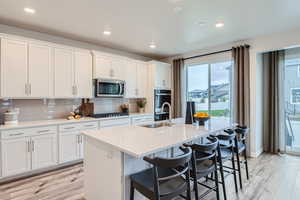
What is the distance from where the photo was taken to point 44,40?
356 cm

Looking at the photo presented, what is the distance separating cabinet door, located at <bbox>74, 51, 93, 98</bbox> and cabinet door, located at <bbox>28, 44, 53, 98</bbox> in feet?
1.77

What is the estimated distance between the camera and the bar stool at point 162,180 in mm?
1424

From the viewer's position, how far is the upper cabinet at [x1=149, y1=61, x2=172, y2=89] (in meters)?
5.12

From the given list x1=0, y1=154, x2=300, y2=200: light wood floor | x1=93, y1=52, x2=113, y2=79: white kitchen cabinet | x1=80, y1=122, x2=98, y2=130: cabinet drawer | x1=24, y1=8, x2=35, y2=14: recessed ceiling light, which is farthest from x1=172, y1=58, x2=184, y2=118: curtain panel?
x1=24, y1=8, x2=35, y2=14: recessed ceiling light

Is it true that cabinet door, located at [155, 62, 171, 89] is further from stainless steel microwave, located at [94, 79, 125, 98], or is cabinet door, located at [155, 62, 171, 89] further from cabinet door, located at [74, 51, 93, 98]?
cabinet door, located at [74, 51, 93, 98]

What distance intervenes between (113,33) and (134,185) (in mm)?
3064

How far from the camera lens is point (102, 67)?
410cm

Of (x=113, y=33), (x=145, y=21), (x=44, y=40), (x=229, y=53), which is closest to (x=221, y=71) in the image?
(x=229, y=53)

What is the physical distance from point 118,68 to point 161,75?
148 centimetres

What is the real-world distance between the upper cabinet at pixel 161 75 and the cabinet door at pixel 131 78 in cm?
59

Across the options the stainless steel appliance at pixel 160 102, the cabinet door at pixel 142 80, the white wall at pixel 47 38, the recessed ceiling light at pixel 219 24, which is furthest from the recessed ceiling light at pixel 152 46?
the recessed ceiling light at pixel 219 24

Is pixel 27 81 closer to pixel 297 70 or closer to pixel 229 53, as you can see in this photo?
pixel 229 53

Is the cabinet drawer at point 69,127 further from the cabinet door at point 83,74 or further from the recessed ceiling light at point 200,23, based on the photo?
the recessed ceiling light at point 200,23

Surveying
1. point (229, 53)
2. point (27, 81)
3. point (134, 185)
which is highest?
point (229, 53)
